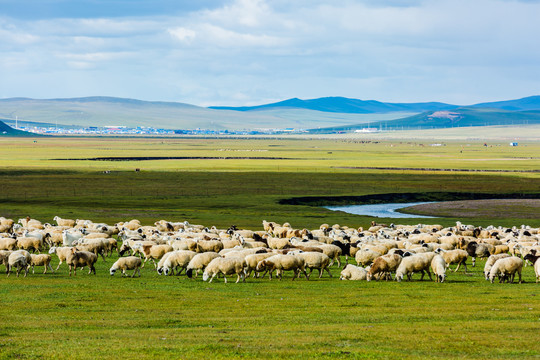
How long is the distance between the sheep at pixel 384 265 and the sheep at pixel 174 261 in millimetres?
6228

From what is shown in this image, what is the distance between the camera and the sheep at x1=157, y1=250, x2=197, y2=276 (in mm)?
25594

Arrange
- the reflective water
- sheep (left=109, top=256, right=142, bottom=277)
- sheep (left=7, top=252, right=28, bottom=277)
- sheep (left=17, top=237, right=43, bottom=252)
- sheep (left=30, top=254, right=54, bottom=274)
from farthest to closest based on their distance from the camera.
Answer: the reflective water, sheep (left=17, top=237, right=43, bottom=252), sheep (left=30, top=254, right=54, bottom=274), sheep (left=109, top=256, right=142, bottom=277), sheep (left=7, top=252, right=28, bottom=277)

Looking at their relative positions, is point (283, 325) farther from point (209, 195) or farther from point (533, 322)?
point (209, 195)

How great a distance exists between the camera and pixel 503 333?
15.9 metres

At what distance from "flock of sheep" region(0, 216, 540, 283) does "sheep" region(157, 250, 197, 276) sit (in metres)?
0.03

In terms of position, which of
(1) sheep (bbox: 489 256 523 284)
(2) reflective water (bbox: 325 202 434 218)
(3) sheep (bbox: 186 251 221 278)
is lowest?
(2) reflective water (bbox: 325 202 434 218)

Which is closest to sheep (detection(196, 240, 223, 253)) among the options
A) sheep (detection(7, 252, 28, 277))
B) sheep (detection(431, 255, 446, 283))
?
sheep (detection(7, 252, 28, 277))

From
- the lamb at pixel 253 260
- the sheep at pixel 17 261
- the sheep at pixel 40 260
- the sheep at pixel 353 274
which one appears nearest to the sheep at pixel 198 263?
the lamb at pixel 253 260

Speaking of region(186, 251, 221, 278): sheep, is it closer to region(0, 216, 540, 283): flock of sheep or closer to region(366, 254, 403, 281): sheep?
region(0, 216, 540, 283): flock of sheep

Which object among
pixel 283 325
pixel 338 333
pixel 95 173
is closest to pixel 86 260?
pixel 283 325

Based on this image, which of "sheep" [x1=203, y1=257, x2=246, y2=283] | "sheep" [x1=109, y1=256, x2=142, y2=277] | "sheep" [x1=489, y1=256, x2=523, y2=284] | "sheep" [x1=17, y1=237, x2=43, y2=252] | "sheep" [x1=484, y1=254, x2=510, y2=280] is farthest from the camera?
"sheep" [x1=17, y1=237, x2=43, y2=252]

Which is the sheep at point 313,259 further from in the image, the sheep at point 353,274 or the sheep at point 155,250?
the sheep at point 155,250

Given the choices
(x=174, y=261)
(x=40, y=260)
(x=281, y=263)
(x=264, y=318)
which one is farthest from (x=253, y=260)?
(x=40, y=260)

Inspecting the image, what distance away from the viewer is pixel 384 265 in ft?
79.9
